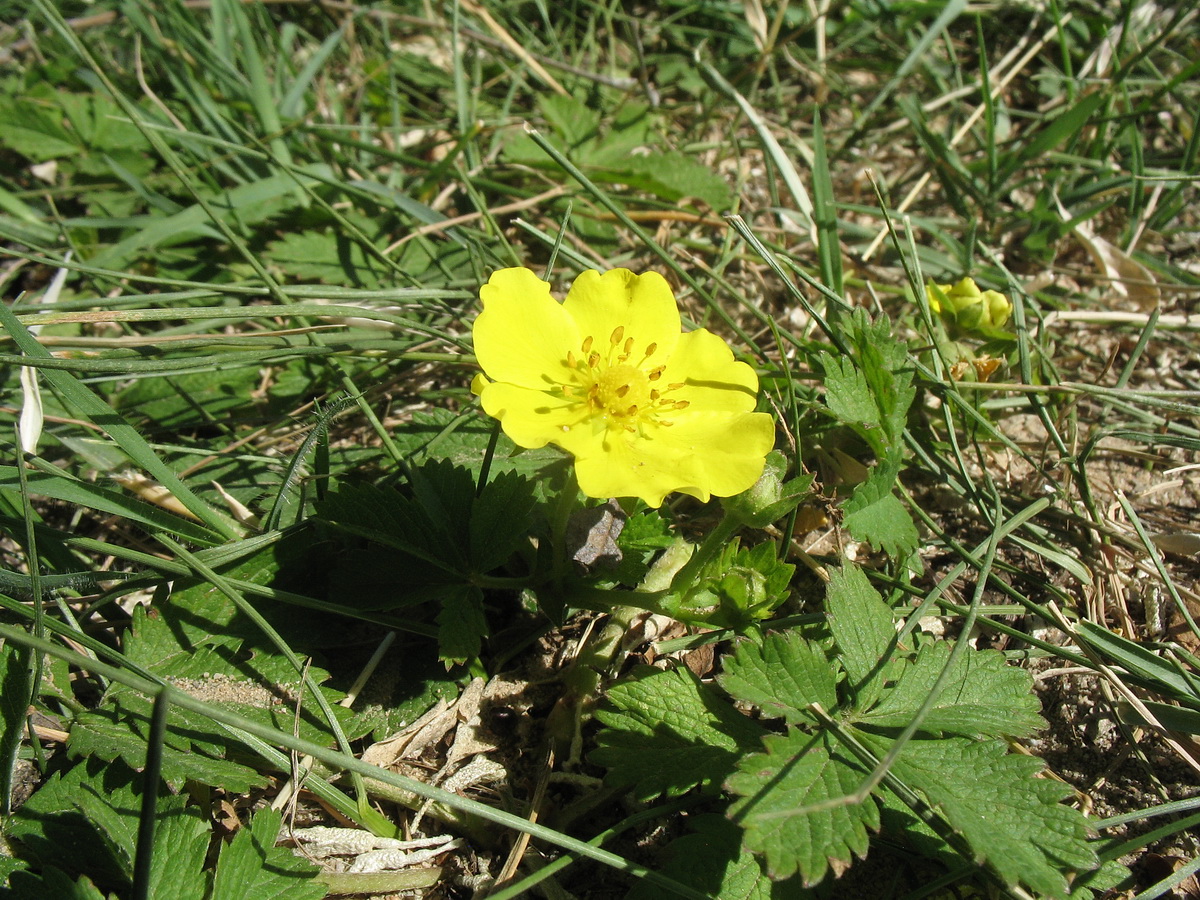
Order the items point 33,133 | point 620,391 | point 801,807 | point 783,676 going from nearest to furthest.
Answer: point 801,807 → point 783,676 → point 620,391 → point 33,133

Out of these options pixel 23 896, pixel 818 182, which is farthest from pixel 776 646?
pixel 818 182

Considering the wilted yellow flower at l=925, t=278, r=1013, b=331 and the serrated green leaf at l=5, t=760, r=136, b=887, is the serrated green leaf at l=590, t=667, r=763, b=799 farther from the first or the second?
the wilted yellow flower at l=925, t=278, r=1013, b=331

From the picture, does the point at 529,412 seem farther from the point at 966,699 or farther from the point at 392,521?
the point at 966,699

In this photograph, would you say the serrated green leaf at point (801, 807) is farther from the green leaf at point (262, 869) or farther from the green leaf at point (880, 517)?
the green leaf at point (262, 869)

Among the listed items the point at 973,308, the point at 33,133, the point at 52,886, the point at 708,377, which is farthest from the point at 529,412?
the point at 33,133

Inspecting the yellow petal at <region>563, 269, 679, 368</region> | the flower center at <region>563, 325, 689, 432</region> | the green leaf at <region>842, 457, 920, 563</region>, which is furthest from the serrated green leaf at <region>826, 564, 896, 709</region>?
the yellow petal at <region>563, 269, 679, 368</region>

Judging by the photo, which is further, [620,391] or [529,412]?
[620,391]
